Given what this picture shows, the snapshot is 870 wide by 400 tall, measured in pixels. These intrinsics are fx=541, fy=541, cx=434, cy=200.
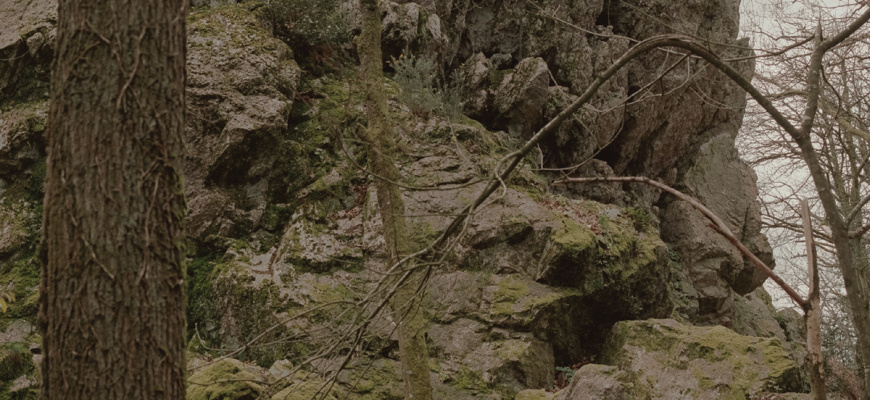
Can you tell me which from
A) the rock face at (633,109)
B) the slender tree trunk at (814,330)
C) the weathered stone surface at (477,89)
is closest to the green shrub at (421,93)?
the weathered stone surface at (477,89)

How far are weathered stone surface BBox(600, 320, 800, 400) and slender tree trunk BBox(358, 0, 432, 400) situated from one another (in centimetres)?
224

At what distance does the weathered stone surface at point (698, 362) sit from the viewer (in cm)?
616

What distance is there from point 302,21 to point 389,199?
17.1 feet

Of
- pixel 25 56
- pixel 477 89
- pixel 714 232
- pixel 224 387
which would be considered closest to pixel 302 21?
pixel 477 89

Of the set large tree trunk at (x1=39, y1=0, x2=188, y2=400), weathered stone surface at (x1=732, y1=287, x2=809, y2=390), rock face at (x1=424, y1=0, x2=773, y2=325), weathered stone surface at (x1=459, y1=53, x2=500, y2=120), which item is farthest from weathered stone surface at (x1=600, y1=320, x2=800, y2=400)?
weathered stone surface at (x1=732, y1=287, x2=809, y2=390)

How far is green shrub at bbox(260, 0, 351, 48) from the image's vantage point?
31.4 feet

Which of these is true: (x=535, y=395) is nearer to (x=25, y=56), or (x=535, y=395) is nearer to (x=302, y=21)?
(x=302, y=21)

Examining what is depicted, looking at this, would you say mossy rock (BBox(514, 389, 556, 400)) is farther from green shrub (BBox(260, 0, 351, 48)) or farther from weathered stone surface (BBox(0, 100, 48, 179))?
weathered stone surface (BBox(0, 100, 48, 179))

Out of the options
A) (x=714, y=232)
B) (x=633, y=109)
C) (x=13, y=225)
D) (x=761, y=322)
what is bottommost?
(x=761, y=322)

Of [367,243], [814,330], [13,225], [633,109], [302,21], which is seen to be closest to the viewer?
[814,330]

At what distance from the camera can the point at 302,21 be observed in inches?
378

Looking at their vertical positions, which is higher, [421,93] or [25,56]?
[421,93]

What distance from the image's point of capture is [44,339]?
7.00 ft

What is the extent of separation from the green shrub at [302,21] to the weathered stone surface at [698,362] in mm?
7051
